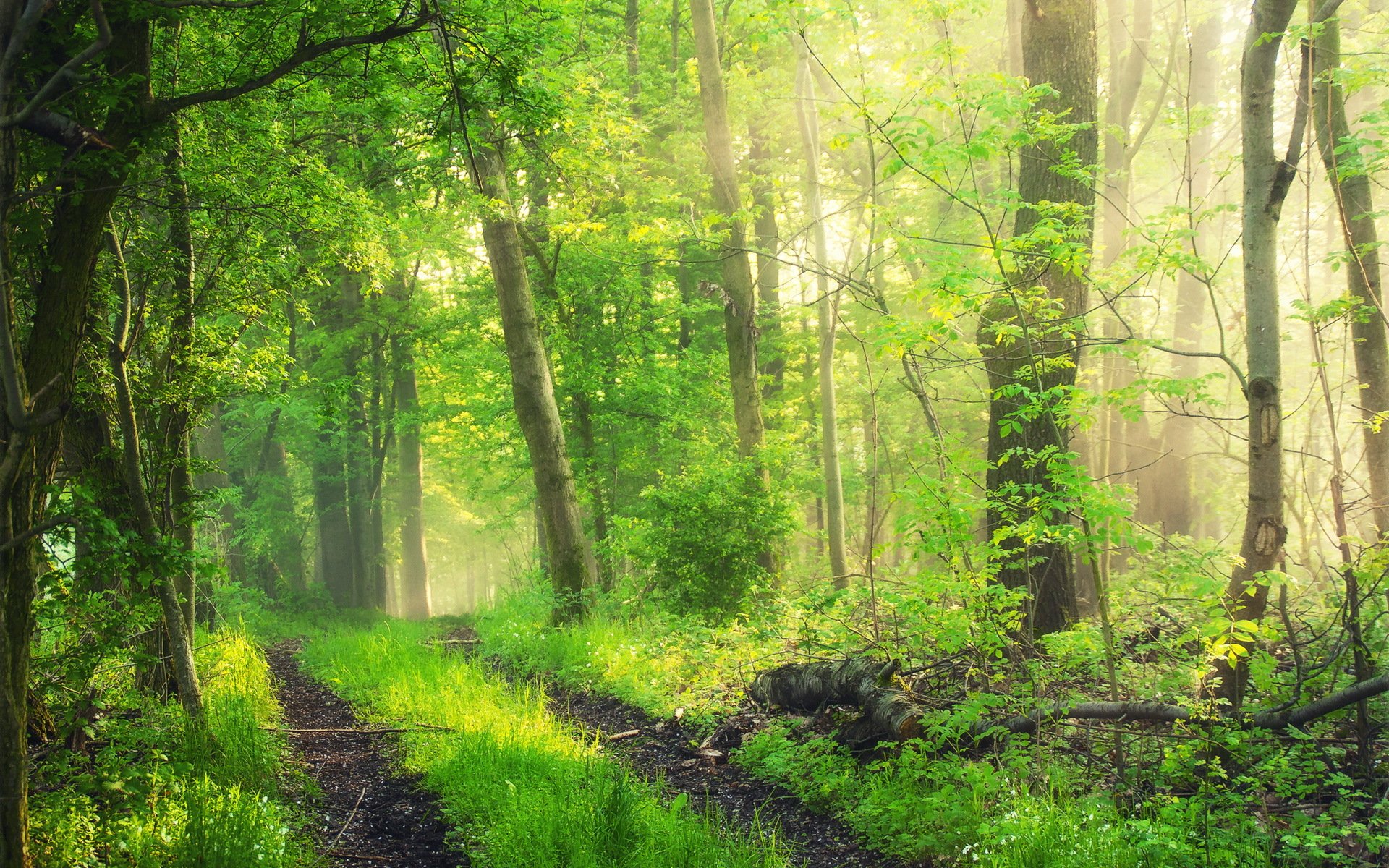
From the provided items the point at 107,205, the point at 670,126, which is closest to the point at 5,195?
the point at 107,205

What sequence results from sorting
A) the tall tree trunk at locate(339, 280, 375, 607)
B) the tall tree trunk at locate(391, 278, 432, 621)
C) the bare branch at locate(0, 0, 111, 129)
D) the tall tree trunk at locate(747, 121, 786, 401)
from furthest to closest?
the tall tree trunk at locate(391, 278, 432, 621) < the tall tree trunk at locate(339, 280, 375, 607) < the tall tree trunk at locate(747, 121, 786, 401) < the bare branch at locate(0, 0, 111, 129)

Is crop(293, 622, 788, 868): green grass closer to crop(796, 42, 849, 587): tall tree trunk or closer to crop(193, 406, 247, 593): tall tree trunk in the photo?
crop(796, 42, 849, 587): tall tree trunk

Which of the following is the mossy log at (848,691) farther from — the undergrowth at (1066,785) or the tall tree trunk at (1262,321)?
the tall tree trunk at (1262,321)

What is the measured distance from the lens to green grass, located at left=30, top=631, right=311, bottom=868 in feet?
11.6

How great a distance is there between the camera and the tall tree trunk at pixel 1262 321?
4.83m

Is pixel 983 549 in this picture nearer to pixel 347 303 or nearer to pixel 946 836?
pixel 946 836

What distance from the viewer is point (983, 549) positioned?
16.2 feet

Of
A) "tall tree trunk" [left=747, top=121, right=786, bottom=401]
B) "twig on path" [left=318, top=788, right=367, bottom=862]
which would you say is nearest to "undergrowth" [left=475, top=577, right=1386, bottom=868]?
"twig on path" [left=318, top=788, right=367, bottom=862]

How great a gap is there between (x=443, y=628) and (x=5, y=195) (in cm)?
1260

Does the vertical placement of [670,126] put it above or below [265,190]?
above

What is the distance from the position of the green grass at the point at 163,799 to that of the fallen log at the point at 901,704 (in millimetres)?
3469

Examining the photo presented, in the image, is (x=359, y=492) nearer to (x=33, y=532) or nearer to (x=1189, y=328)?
(x=33, y=532)

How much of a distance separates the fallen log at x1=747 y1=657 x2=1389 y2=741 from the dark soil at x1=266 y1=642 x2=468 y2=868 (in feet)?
8.96

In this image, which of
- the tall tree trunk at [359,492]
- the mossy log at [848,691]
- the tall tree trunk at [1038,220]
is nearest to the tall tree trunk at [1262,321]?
the tall tree trunk at [1038,220]
